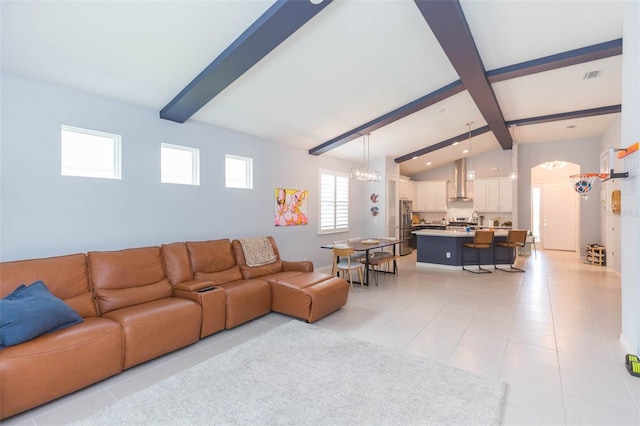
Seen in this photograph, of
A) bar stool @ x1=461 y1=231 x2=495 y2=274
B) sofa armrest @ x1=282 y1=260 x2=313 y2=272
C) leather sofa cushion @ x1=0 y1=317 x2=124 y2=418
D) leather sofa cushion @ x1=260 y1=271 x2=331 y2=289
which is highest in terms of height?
bar stool @ x1=461 y1=231 x2=495 y2=274

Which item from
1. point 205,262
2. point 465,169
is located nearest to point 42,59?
point 205,262

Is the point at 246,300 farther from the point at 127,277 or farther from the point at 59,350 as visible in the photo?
the point at 59,350

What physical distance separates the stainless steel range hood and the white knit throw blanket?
720 cm

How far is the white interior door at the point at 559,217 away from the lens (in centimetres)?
970

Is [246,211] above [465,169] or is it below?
below

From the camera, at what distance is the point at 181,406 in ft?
7.04

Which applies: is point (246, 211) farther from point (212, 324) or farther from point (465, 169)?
point (465, 169)

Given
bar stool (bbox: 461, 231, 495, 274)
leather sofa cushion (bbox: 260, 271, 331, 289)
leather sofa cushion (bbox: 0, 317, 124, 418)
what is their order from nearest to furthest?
1. leather sofa cushion (bbox: 0, 317, 124, 418)
2. leather sofa cushion (bbox: 260, 271, 331, 289)
3. bar stool (bbox: 461, 231, 495, 274)

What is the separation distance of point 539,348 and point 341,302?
7.29 feet

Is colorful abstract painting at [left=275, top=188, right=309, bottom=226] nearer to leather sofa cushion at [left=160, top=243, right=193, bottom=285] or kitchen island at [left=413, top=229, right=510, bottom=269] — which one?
leather sofa cushion at [left=160, top=243, right=193, bottom=285]

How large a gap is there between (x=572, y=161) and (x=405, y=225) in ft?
15.9

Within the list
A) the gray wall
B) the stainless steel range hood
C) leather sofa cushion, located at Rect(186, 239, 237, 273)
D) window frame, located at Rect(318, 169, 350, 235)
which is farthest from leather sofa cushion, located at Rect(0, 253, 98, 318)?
the gray wall

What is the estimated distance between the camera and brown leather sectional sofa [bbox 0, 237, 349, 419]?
Result: 2.14 meters

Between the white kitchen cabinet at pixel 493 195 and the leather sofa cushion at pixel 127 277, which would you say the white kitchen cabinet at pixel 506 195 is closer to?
the white kitchen cabinet at pixel 493 195
